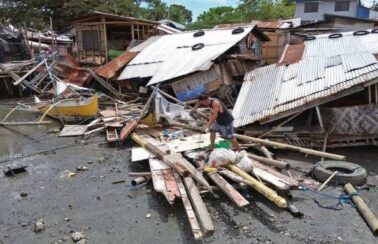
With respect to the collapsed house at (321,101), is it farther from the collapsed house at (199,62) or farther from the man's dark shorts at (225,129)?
the collapsed house at (199,62)

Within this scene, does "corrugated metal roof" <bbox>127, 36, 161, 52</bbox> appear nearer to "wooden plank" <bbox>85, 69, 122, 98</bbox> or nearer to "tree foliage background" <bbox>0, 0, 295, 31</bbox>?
"wooden plank" <bbox>85, 69, 122, 98</bbox>

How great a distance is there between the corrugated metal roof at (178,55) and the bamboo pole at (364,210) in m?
8.70

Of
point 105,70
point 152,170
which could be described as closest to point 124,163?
point 152,170

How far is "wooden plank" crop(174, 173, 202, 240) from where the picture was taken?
6.54 meters

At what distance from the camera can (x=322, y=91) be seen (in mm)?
11156

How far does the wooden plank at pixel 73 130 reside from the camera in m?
14.1

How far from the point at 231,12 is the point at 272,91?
38.6 metres

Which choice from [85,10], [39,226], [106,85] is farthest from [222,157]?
[85,10]

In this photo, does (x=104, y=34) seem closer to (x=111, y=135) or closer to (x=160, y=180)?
(x=111, y=135)

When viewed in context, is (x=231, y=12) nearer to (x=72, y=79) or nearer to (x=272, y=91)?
(x=72, y=79)

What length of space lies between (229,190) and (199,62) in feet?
30.8

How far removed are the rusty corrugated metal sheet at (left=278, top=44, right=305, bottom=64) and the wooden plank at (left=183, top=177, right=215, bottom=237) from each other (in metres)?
8.38

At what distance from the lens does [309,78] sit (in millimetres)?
12453

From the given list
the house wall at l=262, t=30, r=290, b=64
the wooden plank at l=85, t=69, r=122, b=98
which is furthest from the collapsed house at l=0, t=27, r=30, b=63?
the house wall at l=262, t=30, r=290, b=64
